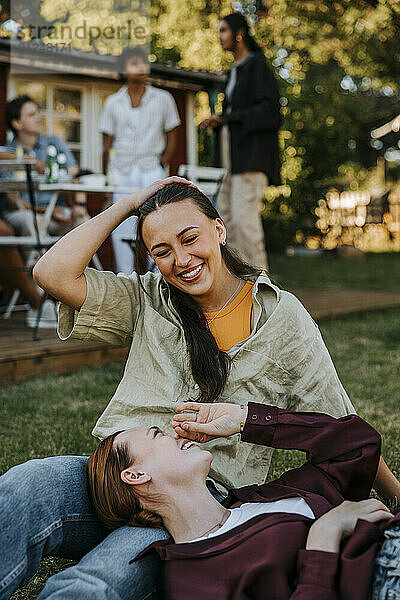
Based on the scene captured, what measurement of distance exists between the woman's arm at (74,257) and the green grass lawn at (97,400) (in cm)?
80

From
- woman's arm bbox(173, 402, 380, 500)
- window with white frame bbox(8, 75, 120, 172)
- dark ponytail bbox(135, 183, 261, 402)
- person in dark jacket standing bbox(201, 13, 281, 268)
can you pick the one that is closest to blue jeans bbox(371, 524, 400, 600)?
woman's arm bbox(173, 402, 380, 500)

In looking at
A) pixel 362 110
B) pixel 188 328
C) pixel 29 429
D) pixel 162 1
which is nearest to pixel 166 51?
pixel 162 1

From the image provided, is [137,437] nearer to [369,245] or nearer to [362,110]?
[362,110]

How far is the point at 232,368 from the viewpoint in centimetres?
204

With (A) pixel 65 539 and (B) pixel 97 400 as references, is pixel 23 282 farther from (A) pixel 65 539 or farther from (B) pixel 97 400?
(A) pixel 65 539

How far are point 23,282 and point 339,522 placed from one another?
405 cm

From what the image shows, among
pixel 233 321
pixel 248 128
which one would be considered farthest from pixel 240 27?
pixel 233 321

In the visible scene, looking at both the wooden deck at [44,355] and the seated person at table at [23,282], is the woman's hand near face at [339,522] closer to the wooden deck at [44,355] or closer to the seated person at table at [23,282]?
the wooden deck at [44,355]

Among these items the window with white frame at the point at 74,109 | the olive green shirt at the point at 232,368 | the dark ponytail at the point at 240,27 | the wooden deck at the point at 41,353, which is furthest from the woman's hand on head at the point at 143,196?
the window with white frame at the point at 74,109

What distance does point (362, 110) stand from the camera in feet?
50.0

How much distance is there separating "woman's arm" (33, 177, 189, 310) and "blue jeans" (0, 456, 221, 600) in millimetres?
457

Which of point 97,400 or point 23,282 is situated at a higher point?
point 23,282

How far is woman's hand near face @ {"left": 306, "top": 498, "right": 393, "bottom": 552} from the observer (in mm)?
1513

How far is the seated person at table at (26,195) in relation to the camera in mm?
5441
